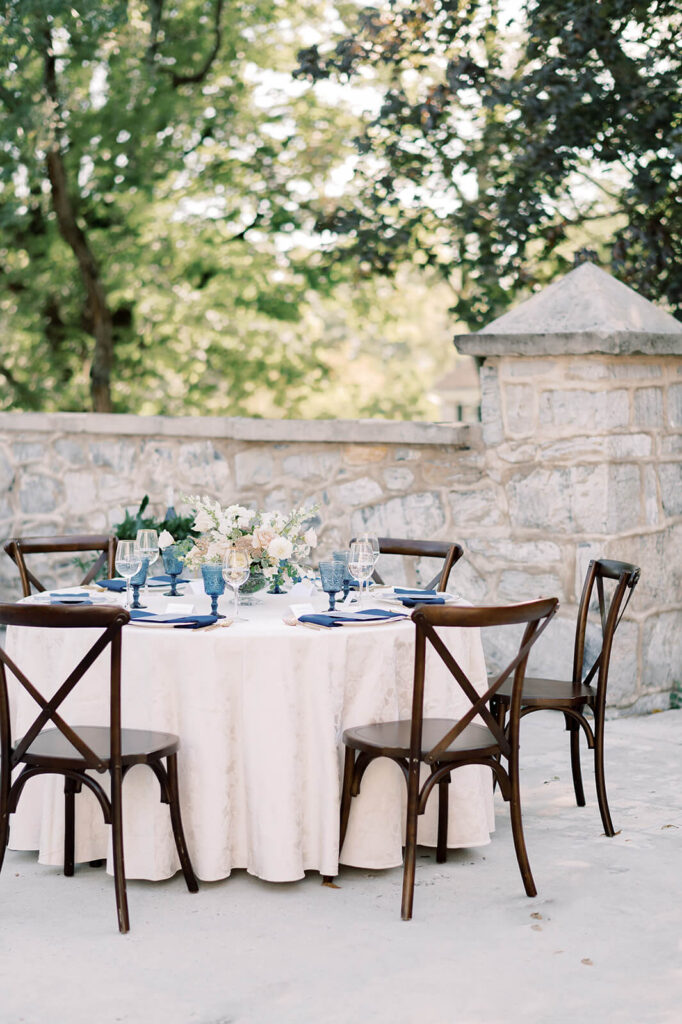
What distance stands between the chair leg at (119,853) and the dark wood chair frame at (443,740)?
0.68m

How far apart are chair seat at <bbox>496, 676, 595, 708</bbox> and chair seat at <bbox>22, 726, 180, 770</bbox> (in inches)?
47.9

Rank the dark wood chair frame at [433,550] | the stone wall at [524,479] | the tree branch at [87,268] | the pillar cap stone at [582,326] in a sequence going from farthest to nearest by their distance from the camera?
the tree branch at [87,268], the stone wall at [524,479], the pillar cap stone at [582,326], the dark wood chair frame at [433,550]

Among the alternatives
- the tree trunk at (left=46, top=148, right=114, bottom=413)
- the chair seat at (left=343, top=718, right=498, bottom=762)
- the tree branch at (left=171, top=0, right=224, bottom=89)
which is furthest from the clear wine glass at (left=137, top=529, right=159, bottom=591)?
the tree branch at (left=171, top=0, right=224, bottom=89)

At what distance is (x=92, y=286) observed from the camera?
501 inches

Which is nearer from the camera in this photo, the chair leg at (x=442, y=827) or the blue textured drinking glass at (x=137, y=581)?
the chair leg at (x=442, y=827)

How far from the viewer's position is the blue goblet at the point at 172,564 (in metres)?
4.21

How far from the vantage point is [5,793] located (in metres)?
3.45

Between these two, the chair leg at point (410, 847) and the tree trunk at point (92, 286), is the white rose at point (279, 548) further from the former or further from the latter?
the tree trunk at point (92, 286)

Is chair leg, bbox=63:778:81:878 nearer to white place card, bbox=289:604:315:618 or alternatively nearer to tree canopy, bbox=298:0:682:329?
white place card, bbox=289:604:315:618

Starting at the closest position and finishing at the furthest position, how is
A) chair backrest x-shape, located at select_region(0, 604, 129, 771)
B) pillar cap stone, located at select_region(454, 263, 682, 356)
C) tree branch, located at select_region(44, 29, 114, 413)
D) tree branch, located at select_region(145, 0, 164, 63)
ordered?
chair backrest x-shape, located at select_region(0, 604, 129, 771), pillar cap stone, located at select_region(454, 263, 682, 356), tree branch, located at select_region(145, 0, 164, 63), tree branch, located at select_region(44, 29, 114, 413)

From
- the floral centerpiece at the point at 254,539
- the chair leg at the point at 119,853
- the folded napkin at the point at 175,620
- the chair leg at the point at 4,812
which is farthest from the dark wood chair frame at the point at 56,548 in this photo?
the chair leg at the point at 119,853

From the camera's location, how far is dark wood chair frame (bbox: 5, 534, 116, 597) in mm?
4848

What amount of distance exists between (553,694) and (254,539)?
3.79 ft

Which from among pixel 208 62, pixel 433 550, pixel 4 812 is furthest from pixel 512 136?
pixel 4 812
